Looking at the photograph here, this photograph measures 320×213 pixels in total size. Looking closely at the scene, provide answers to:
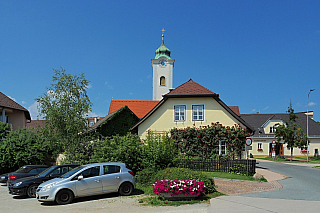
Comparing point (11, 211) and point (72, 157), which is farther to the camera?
point (72, 157)

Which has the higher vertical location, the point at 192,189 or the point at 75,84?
the point at 75,84

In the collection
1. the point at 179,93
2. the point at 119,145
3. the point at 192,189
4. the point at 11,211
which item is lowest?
the point at 11,211

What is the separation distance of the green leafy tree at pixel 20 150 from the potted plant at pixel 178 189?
16698 millimetres

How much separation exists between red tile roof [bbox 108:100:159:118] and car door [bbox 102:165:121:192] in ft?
95.7

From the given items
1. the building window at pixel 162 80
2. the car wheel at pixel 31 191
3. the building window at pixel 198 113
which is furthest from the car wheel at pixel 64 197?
the building window at pixel 162 80

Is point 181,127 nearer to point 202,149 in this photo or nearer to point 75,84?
point 202,149

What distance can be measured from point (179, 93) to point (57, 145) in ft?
37.7

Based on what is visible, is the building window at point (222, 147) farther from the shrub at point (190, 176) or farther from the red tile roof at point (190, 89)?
the shrub at point (190, 176)

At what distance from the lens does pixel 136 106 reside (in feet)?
145

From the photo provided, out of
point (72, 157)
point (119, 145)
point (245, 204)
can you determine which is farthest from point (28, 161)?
point (245, 204)

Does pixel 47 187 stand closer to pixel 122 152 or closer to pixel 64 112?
pixel 122 152

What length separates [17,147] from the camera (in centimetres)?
2388

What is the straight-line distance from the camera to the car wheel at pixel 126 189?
12.6m

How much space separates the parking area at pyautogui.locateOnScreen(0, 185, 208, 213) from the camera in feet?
33.1
